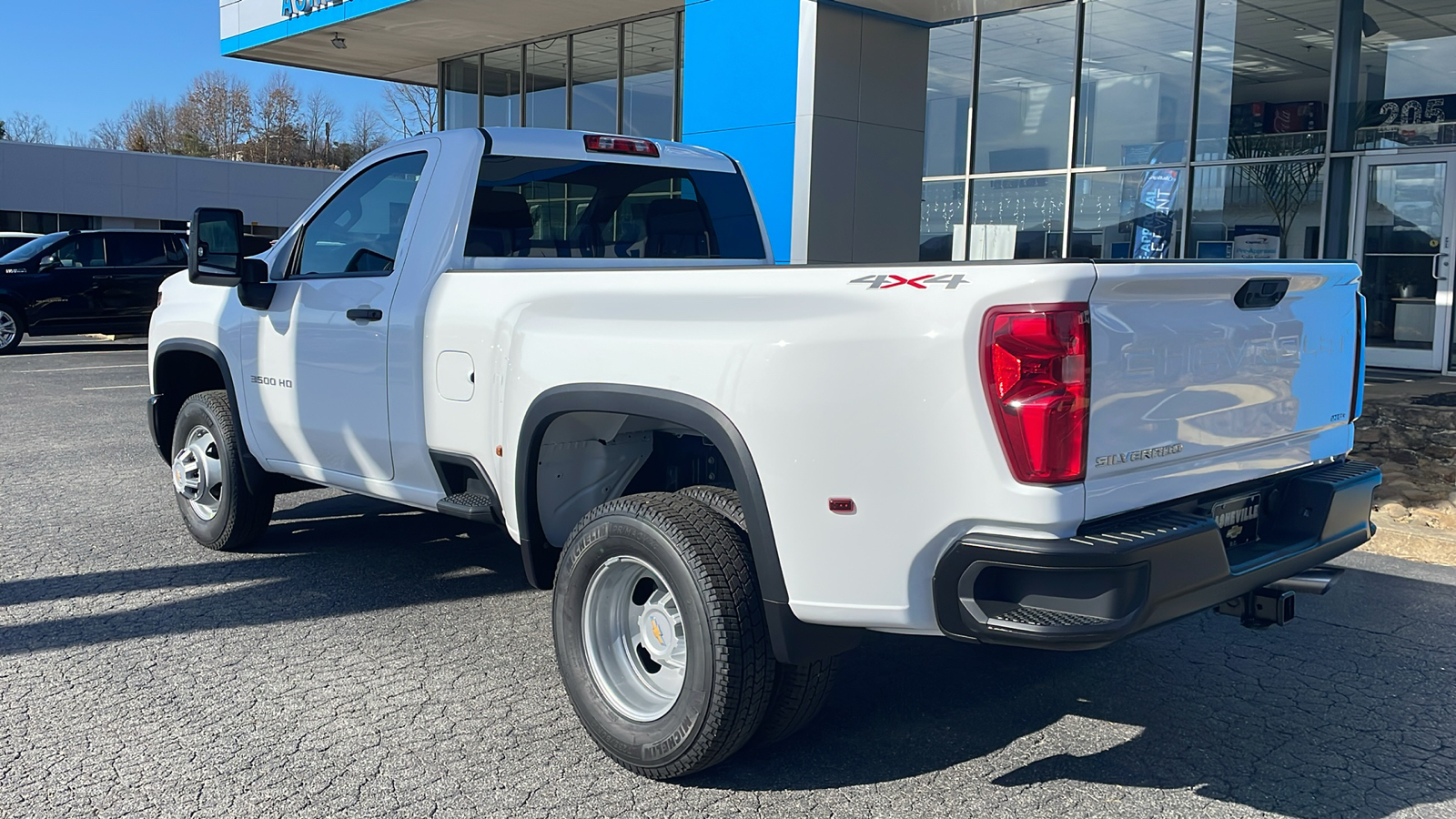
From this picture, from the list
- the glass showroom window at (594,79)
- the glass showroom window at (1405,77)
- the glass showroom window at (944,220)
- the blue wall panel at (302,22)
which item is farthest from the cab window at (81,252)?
the glass showroom window at (1405,77)

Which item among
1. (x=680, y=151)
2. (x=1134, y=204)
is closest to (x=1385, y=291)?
(x=1134, y=204)

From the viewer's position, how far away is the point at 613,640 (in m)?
3.68

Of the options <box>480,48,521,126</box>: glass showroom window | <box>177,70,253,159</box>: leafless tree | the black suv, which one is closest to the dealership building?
<box>480,48,521,126</box>: glass showroom window

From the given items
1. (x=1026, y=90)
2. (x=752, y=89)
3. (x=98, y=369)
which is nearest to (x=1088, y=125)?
(x=1026, y=90)

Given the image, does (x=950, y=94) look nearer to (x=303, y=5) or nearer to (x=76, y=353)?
(x=303, y=5)

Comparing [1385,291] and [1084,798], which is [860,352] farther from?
[1385,291]

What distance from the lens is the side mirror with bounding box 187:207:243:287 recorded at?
17.3 feet

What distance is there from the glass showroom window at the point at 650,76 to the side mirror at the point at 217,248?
1196 cm

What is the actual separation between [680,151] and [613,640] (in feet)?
8.79

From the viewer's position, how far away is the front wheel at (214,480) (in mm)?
5695

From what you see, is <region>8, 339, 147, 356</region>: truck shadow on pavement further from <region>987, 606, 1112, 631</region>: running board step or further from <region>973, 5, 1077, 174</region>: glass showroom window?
<region>987, 606, 1112, 631</region>: running board step

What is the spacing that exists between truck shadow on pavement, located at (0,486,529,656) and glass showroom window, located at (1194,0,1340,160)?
1011cm

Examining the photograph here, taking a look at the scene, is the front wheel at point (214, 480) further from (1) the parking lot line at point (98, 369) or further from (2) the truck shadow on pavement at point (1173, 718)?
(1) the parking lot line at point (98, 369)

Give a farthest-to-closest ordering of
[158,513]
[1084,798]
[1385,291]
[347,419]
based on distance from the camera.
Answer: [1385,291] < [158,513] < [347,419] < [1084,798]
